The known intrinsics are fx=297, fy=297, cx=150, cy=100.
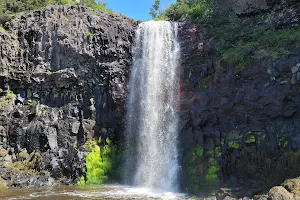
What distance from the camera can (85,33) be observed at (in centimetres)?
2156

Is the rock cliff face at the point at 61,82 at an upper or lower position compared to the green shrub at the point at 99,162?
upper

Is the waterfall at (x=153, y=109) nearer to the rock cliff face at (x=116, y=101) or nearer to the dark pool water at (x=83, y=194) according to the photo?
the rock cliff face at (x=116, y=101)

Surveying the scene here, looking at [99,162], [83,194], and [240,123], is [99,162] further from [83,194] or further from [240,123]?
[240,123]

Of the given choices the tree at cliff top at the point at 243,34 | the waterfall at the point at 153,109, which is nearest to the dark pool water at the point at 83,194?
the waterfall at the point at 153,109

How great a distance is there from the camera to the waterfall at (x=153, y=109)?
1786cm

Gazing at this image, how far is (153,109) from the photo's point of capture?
19.8 m

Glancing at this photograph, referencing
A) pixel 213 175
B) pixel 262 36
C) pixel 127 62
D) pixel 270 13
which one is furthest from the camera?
pixel 127 62

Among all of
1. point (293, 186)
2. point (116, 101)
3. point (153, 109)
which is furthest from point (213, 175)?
point (116, 101)

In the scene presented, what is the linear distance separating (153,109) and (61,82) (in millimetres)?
6711

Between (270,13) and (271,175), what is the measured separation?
1031 centimetres

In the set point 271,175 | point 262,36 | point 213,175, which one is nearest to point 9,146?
point 213,175

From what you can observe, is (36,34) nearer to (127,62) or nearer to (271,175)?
(127,62)

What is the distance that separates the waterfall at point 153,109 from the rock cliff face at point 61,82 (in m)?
0.91

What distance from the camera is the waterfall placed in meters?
17.9
